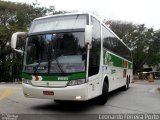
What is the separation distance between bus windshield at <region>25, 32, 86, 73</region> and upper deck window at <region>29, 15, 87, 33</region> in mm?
315

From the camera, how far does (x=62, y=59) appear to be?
10.0 m

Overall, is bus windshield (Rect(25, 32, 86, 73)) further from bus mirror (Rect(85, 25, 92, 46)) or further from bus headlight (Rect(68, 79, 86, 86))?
bus mirror (Rect(85, 25, 92, 46))

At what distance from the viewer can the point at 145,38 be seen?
54.0 metres

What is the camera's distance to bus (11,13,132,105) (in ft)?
32.1

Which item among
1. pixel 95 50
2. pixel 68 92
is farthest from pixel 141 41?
pixel 68 92

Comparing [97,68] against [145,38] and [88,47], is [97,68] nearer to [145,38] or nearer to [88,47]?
[88,47]

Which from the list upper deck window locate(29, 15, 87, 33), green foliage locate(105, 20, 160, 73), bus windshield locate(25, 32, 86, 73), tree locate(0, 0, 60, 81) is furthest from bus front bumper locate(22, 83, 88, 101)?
green foliage locate(105, 20, 160, 73)

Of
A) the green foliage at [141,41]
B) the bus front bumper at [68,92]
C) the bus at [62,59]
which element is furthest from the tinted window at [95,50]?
the green foliage at [141,41]

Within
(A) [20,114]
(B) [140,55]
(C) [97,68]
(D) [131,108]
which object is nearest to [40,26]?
(C) [97,68]

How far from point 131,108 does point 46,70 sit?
366 centimetres

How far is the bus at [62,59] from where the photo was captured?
32.1 ft

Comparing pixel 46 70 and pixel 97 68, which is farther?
pixel 97 68

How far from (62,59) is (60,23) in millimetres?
1495

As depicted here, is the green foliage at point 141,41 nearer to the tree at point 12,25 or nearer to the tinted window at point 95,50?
the tree at point 12,25
